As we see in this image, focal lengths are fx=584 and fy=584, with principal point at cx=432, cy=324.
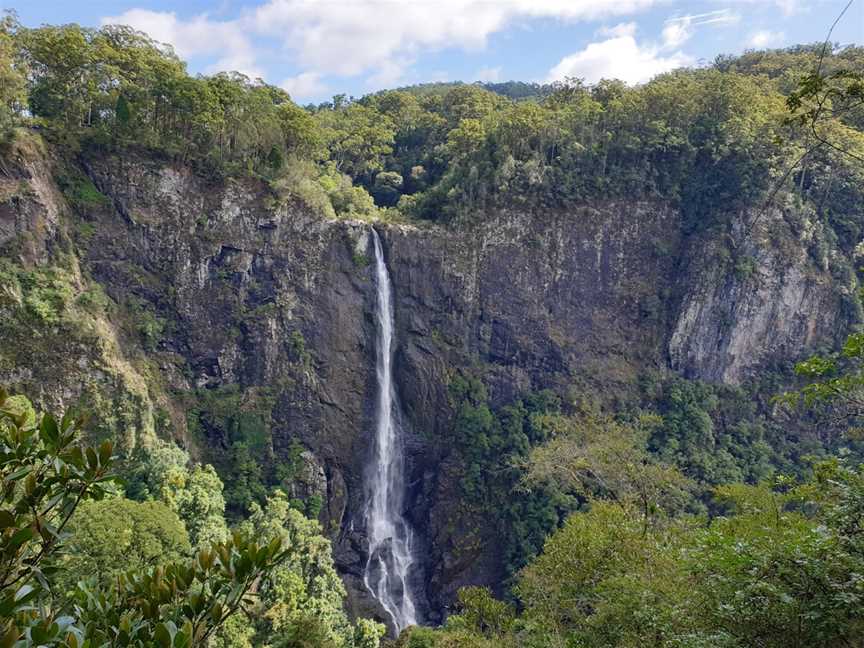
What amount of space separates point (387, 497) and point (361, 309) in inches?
295

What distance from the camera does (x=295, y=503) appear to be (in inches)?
804

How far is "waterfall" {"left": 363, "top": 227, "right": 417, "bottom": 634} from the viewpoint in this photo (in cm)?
2108

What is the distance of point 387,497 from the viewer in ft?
75.1

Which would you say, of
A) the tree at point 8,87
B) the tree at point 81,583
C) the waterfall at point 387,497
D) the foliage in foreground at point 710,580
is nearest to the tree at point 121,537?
the foliage in foreground at point 710,580

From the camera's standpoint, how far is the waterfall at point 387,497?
21078 millimetres

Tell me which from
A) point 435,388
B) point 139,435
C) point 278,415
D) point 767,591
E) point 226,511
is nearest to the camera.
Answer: point 767,591

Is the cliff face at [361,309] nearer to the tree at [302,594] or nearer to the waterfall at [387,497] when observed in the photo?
the waterfall at [387,497]

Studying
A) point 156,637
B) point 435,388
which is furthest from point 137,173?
point 156,637

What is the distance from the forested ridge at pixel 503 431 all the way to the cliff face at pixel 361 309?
382 millimetres

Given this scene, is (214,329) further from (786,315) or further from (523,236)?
(786,315)

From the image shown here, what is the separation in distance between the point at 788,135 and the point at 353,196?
61.8 feet

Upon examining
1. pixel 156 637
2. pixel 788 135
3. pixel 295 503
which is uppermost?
pixel 788 135

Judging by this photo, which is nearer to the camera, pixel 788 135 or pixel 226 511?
pixel 226 511

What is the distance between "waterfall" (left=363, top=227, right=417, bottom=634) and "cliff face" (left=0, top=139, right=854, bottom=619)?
0.46 m
